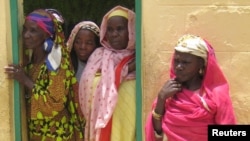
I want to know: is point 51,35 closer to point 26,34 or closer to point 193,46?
point 26,34

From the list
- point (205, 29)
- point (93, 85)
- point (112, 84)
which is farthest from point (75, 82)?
point (205, 29)

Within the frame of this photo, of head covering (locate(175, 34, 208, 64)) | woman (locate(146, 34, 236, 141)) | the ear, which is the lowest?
woman (locate(146, 34, 236, 141))

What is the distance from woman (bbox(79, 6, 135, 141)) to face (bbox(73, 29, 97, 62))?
0.51ft

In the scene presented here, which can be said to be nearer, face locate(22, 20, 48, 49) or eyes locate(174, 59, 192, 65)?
eyes locate(174, 59, 192, 65)

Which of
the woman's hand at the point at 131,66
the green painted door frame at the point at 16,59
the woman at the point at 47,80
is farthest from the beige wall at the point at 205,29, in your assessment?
the green painted door frame at the point at 16,59

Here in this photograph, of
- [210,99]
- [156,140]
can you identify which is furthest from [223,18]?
[156,140]

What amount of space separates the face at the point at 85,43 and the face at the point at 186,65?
3.01 ft

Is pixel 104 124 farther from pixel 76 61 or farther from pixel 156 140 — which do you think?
pixel 76 61

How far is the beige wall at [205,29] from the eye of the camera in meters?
4.64

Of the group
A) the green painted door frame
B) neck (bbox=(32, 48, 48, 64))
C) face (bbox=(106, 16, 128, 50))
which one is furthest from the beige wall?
the green painted door frame

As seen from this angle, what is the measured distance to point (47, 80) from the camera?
15.7ft

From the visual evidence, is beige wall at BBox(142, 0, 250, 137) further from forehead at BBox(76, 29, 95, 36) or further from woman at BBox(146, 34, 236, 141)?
forehead at BBox(76, 29, 95, 36)

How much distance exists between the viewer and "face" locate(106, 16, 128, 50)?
16.1 feet

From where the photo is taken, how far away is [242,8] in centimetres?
465
